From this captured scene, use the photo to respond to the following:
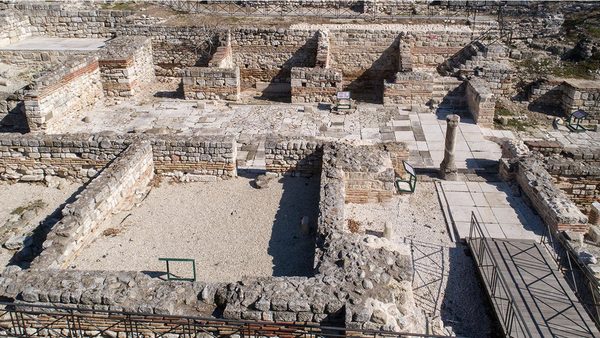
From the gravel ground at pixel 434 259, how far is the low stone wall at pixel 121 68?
1061 cm

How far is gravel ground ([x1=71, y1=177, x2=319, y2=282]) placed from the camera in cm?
952

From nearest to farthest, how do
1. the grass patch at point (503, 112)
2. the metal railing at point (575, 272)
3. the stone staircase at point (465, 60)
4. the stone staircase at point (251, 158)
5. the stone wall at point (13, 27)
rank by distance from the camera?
the metal railing at point (575, 272) → the stone staircase at point (251, 158) → the grass patch at point (503, 112) → the stone staircase at point (465, 60) → the stone wall at point (13, 27)

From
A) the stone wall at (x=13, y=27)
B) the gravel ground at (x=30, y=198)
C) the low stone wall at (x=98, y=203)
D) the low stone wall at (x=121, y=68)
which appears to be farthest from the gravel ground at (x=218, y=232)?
the stone wall at (x=13, y=27)

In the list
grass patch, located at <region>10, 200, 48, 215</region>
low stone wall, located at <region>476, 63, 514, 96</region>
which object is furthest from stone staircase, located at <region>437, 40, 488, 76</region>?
grass patch, located at <region>10, 200, 48, 215</region>

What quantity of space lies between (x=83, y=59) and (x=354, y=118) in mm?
8863

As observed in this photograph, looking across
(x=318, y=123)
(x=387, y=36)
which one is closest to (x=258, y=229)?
(x=318, y=123)

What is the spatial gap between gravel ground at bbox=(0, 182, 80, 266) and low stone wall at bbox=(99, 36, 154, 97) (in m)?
6.84

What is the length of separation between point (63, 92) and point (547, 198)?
13.3m

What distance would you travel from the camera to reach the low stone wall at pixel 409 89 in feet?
56.8

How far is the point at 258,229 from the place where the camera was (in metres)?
10.6

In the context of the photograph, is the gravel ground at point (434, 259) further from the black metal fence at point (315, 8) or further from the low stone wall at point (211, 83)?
the black metal fence at point (315, 8)

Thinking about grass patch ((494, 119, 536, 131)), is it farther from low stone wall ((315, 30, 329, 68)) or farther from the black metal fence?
the black metal fence

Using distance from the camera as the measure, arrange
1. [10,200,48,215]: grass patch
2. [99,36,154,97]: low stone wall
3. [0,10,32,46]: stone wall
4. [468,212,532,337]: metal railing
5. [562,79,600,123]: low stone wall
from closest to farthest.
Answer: [468,212,532,337]: metal railing → [10,200,48,215]: grass patch → [562,79,600,123]: low stone wall → [99,36,154,97]: low stone wall → [0,10,32,46]: stone wall

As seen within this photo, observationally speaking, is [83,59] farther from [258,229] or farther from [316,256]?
[316,256]
